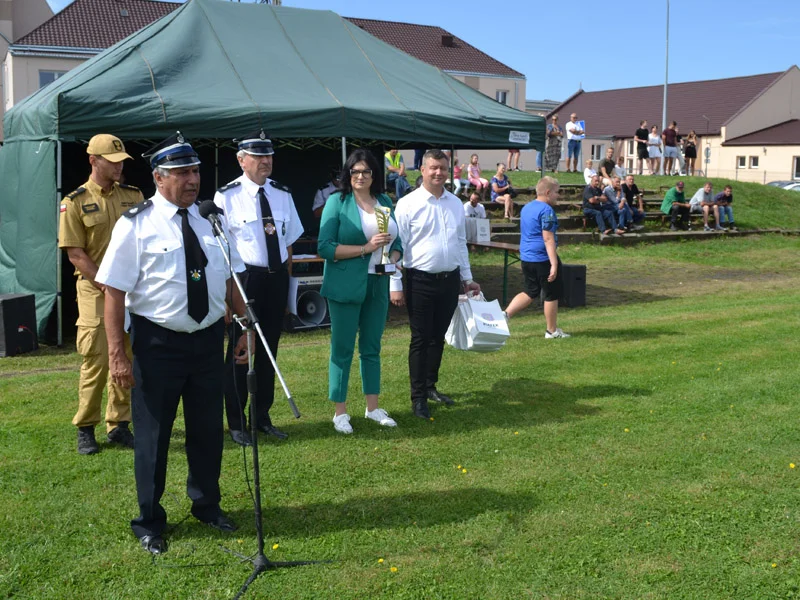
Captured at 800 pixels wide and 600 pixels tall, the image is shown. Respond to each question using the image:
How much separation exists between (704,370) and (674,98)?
5790 cm

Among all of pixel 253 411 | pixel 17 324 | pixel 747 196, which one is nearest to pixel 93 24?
pixel 747 196

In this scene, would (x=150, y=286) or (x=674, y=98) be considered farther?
(x=674, y=98)

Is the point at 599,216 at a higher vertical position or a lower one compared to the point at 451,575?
higher

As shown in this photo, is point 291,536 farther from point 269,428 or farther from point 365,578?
point 269,428

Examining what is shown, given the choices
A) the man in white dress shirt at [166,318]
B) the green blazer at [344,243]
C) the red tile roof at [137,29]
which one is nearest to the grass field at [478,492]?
the man in white dress shirt at [166,318]

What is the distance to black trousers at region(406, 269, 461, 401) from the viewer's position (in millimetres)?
6543

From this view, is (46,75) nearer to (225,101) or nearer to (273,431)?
(225,101)

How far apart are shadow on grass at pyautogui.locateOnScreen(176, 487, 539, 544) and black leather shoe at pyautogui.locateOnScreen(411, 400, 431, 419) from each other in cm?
154

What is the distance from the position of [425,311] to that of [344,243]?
0.97 meters

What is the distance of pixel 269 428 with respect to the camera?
611 centimetres

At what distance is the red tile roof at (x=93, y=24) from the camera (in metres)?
38.2

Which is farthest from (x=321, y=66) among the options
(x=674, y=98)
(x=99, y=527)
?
(x=674, y=98)

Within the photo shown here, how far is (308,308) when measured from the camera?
11.3 meters

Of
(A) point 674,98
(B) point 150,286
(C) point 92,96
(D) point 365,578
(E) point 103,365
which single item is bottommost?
(D) point 365,578
